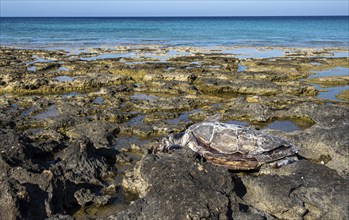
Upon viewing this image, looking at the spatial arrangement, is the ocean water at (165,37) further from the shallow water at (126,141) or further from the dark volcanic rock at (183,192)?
the dark volcanic rock at (183,192)

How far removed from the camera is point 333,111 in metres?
12.6

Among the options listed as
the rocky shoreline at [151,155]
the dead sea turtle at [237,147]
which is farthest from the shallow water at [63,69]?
the dead sea turtle at [237,147]

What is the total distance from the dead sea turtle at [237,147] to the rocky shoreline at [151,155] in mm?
359

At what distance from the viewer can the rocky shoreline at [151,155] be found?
20.1 feet

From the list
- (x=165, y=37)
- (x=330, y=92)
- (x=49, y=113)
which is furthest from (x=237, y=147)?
(x=165, y=37)

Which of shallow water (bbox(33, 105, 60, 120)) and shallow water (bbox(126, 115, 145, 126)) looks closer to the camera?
shallow water (bbox(126, 115, 145, 126))

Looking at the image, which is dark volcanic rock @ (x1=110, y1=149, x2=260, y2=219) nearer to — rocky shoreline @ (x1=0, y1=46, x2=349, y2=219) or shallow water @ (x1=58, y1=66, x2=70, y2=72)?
rocky shoreline @ (x1=0, y1=46, x2=349, y2=219)

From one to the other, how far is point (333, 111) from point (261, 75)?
29.4 ft

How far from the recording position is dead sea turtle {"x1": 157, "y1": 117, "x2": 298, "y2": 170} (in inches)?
336

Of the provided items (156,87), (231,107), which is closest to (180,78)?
(156,87)

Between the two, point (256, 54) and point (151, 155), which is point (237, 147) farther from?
point (256, 54)

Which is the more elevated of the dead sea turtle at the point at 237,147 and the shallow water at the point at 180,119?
the dead sea turtle at the point at 237,147

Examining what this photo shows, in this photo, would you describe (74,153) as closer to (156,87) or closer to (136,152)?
(136,152)

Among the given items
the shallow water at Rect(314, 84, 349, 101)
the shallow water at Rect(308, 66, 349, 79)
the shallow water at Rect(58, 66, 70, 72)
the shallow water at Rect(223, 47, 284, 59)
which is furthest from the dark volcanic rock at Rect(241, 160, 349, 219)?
the shallow water at Rect(223, 47, 284, 59)
